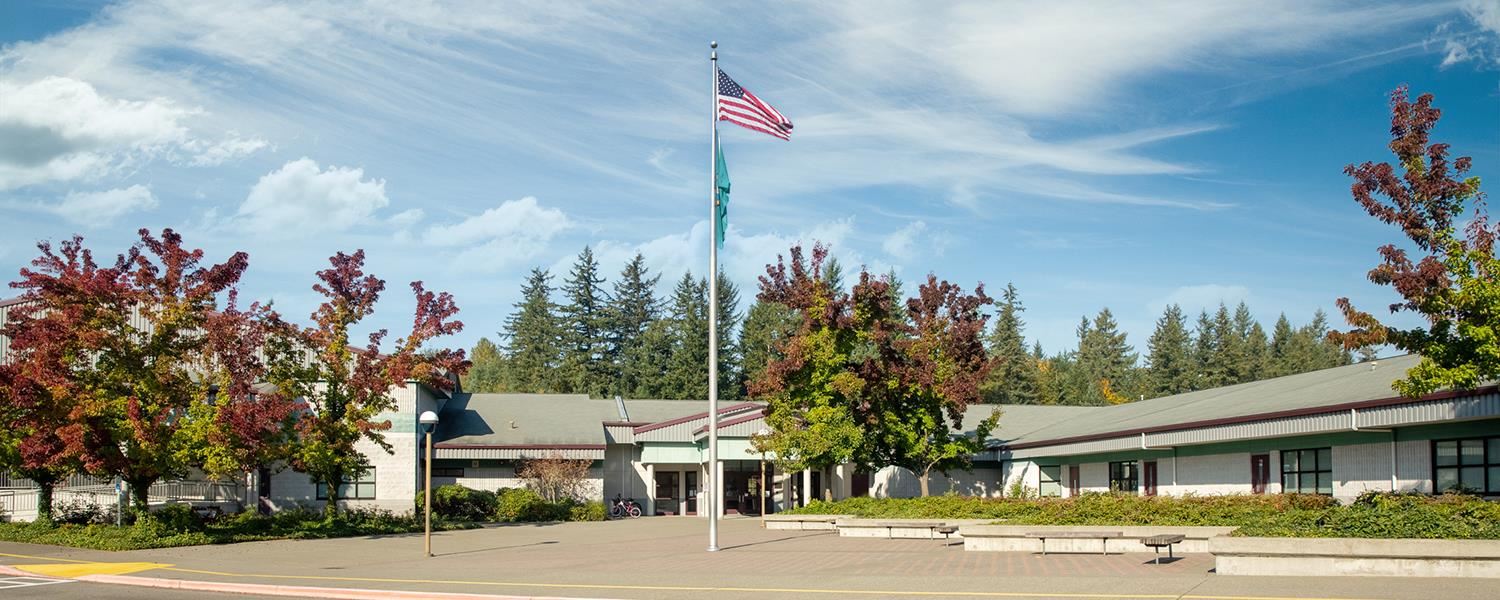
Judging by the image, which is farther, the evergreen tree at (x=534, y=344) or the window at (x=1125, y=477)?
the evergreen tree at (x=534, y=344)

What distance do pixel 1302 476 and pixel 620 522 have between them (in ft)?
73.0

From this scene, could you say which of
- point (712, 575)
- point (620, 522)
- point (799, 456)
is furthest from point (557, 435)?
point (712, 575)

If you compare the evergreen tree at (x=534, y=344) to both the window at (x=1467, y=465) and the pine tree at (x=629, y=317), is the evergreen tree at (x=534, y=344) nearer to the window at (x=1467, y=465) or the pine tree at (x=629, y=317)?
the pine tree at (x=629, y=317)

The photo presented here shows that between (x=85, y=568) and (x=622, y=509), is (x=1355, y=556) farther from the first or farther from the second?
(x=622, y=509)

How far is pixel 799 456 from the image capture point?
37.2m

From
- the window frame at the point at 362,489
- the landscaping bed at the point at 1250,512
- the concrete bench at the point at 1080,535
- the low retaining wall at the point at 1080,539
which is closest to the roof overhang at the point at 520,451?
the window frame at the point at 362,489

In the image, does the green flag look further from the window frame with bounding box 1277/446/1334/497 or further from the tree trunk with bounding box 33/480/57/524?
the tree trunk with bounding box 33/480/57/524

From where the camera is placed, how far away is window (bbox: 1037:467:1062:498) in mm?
42625

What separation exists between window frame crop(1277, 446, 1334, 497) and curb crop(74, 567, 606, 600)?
2002cm

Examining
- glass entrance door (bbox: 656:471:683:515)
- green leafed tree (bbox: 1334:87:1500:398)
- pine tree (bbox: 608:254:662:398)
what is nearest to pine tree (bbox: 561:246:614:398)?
pine tree (bbox: 608:254:662:398)

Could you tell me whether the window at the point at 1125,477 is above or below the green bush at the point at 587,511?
above

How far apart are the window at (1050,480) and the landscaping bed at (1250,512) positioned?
31.5 feet

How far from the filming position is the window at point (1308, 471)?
93.7 ft

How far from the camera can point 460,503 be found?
41.6 metres
